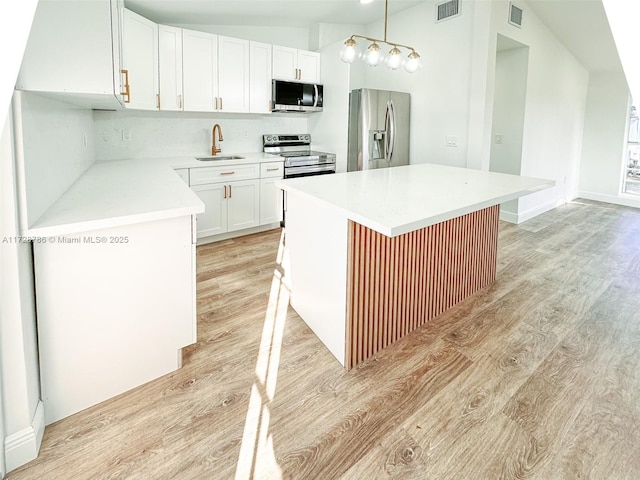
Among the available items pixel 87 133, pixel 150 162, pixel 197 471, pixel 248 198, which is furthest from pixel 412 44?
pixel 197 471

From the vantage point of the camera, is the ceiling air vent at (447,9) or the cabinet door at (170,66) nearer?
the cabinet door at (170,66)

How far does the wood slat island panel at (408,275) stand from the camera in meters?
1.98

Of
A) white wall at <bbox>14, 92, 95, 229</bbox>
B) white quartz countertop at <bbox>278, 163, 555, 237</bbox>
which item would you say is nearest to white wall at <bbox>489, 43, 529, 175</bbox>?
white quartz countertop at <bbox>278, 163, 555, 237</bbox>

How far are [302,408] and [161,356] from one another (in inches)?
30.3

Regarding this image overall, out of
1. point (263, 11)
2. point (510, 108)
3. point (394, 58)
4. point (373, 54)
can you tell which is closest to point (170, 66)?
point (263, 11)

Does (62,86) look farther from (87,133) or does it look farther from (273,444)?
(87,133)

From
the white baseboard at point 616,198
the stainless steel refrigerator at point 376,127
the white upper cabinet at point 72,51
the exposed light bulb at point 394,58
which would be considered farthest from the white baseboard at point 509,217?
the white upper cabinet at point 72,51

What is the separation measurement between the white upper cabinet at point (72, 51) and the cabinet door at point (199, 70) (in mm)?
2333

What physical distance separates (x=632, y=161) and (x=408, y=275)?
648cm

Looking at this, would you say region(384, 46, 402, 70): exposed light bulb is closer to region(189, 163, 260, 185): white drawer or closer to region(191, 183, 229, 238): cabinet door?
region(189, 163, 260, 185): white drawer

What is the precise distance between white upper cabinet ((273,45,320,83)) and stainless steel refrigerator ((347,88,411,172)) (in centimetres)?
70

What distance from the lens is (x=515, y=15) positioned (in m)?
4.12

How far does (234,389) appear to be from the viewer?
6.08ft

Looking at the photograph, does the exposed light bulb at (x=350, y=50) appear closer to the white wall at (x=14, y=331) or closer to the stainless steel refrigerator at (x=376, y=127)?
the stainless steel refrigerator at (x=376, y=127)
